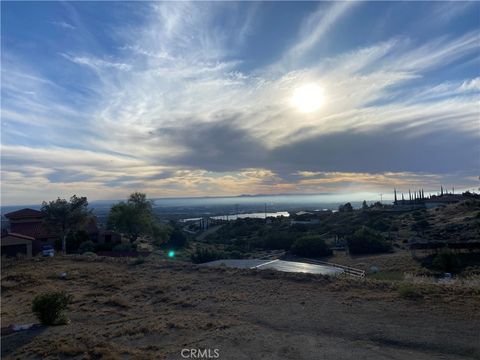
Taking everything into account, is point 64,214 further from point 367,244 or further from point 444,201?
point 444,201

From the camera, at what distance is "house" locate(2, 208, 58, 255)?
42.6m

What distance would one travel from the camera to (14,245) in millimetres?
35250

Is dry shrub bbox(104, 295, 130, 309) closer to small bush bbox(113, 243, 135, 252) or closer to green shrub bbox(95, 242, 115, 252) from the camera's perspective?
small bush bbox(113, 243, 135, 252)

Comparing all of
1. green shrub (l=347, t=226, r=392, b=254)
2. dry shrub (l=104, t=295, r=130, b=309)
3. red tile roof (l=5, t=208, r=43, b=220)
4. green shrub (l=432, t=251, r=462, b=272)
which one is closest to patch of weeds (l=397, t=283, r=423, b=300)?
dry shrub (l=104, t=295, r=130, b=309)

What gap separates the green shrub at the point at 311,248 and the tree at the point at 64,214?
21995 mm

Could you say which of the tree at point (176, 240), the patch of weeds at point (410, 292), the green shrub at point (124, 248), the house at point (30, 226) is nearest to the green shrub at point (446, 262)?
the patch of weeds at point (410, 292)

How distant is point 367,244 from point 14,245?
1346 inches

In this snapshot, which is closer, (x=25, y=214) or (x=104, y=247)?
(x=104, y=247)

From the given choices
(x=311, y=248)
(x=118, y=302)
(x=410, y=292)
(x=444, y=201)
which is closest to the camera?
(x=410, y=292)

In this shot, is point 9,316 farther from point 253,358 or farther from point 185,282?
point 253,358

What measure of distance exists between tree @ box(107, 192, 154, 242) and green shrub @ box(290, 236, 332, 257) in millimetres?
16168

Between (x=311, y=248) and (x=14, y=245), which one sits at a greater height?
(x=14, y=245)

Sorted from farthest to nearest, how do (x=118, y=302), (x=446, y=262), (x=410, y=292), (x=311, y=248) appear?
(x=311, y=248) < (x=446, y=262) < (x=118, y=302) < (x=410, y=292)

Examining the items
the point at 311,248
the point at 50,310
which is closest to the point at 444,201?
the point at 311,248
